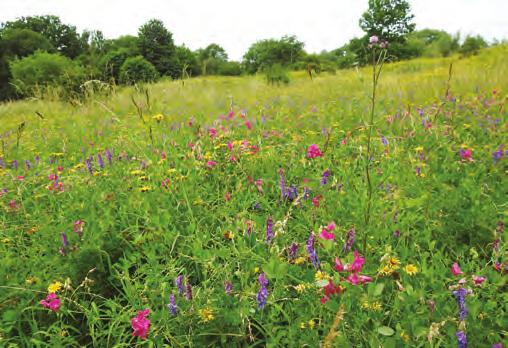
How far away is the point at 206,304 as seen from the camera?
3.92 ft

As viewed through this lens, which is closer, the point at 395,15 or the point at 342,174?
the point at 342,174

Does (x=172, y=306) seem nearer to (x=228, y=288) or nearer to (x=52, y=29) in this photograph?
(x=228, y=288)

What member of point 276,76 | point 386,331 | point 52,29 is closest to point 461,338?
point 386,331

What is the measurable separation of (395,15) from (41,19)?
149 feet

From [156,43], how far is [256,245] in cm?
3224

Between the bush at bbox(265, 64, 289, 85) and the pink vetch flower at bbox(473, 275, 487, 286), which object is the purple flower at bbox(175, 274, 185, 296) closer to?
the pink vetch flower at bbox(473, 275, 487, 286)

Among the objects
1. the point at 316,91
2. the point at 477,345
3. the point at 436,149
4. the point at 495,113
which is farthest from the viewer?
the point at 316,91

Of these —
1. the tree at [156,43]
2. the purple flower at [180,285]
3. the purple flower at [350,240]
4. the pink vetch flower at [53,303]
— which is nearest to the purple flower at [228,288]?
the purple flower at [180,285]

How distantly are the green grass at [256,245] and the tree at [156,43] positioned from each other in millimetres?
27783

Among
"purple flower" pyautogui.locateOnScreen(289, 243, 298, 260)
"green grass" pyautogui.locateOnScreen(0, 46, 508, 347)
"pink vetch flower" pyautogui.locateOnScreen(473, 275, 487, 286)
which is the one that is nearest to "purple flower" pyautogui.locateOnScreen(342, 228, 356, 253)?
"green grass" pyautogui.locateOnScreen(0, 46, 508, 347)

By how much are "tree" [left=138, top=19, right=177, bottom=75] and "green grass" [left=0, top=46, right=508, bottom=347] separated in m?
27.8

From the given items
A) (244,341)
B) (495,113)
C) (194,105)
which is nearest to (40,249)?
(244,341)

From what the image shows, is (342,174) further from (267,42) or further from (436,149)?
(267,42)

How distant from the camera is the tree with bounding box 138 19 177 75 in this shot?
95.9ft
